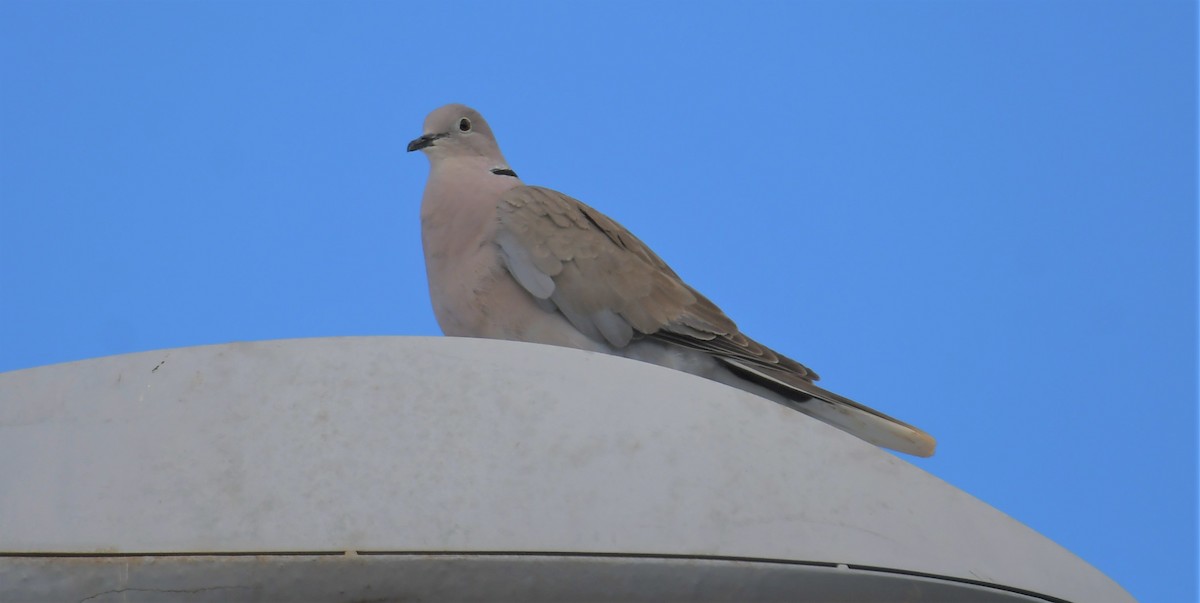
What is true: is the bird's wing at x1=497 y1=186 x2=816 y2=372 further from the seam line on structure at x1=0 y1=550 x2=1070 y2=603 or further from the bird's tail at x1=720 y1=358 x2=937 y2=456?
the seam line on structure at x1=0 y1=550 x2=1070 y2=603

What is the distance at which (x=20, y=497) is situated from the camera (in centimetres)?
175

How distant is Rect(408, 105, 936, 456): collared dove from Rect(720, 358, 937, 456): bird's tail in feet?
0.03

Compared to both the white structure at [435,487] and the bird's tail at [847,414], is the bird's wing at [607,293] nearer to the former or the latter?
the bird's tail at [847,414]

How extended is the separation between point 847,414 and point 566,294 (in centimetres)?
81

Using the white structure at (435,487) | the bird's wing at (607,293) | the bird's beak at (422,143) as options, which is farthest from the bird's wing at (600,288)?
the white structure at (435,487)

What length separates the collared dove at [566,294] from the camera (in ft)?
11.0

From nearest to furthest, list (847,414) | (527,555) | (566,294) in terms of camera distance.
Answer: (527,555) < (847,414) < (566,294)

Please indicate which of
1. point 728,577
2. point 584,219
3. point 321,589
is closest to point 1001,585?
point 728,577

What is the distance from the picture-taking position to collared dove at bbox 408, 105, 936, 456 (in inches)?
132

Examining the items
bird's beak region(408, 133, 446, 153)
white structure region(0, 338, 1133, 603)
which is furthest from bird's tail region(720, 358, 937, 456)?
bird's beak region(408, 133, 446, 153)

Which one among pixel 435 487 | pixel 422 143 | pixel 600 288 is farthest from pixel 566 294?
pixel 435 487

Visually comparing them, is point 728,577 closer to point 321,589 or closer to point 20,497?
point 321,589

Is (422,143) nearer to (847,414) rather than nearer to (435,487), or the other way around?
(847,414)

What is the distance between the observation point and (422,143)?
12.6 ft
